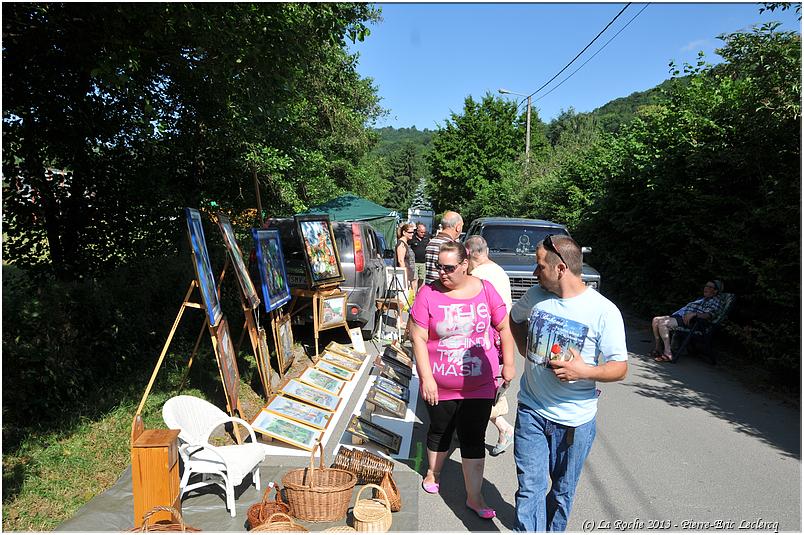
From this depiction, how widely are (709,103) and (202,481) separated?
1064 centimetres

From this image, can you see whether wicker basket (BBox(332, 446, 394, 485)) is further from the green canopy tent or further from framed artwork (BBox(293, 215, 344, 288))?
the green canopy tent

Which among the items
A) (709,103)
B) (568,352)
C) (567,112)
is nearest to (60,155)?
(568,352)

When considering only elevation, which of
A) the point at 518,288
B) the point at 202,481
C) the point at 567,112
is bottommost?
the point at 202,481

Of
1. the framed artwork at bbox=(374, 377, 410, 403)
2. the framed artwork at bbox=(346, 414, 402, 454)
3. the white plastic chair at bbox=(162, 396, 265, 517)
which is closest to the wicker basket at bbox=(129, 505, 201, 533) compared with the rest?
the white plastic chair at bbox=(162, 396, 265, 517)

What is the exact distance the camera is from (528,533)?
127 inches

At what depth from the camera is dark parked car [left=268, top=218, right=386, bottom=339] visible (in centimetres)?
885

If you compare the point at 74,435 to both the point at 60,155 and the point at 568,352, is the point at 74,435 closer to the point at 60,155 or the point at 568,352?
the point at 60,155

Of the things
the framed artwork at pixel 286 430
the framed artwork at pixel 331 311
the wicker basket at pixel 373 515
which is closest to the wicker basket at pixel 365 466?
the wicker basket at pixel 373 515

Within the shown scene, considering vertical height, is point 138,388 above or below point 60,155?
below

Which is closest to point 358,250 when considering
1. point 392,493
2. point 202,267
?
point 202,267

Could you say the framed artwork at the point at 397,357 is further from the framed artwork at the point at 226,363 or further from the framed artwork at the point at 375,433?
the framed artwork at the point at 226,363

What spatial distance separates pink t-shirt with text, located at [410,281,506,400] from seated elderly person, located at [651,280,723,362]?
5.90 meters

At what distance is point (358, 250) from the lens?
927cm

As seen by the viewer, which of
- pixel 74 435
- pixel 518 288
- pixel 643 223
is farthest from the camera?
pixel 643 223
